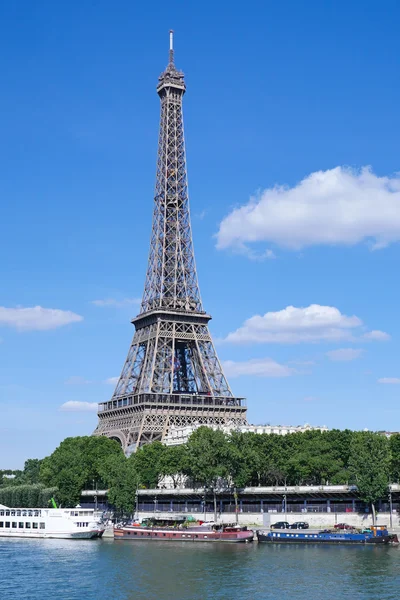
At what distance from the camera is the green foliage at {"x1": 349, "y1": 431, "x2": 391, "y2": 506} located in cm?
10150

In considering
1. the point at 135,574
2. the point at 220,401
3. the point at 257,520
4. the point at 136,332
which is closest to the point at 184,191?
the point at 136,332

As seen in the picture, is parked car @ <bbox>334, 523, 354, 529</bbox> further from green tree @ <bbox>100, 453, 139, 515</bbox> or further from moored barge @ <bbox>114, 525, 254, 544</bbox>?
green tree @ <bbox>100, 453, 139, 515</bbox>

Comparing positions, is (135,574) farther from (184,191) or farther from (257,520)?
(184,191)

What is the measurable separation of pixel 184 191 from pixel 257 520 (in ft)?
271

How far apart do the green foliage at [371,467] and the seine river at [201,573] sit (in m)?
10.9

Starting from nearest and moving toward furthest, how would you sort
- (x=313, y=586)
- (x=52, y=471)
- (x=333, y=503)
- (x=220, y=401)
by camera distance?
(x=313, y=586), (x=333, y=503), (x=52, y=471), (x=220, y=401)

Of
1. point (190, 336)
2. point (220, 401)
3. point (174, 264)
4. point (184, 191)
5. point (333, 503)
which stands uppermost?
point (184, 191)

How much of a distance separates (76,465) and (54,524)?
21294 millimetres

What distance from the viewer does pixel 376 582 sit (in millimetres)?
66812

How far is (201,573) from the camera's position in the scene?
240ft

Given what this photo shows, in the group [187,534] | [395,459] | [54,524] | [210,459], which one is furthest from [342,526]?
[54,524]

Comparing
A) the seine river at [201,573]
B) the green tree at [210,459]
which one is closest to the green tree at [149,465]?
the green tree at [210,459]

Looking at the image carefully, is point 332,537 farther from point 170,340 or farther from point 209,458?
point 170,340

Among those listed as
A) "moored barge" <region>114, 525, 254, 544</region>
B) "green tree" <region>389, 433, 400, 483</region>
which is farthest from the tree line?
"moored barge" <region>114, 525, 254, 544</region>
